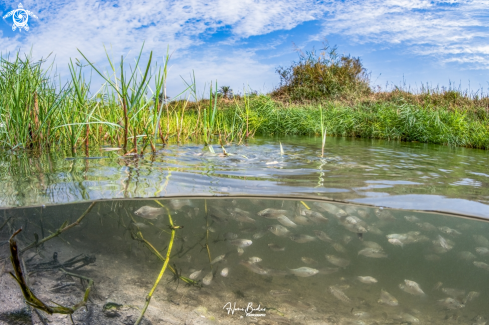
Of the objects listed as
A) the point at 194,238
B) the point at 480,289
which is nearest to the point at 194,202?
the point at 194,238

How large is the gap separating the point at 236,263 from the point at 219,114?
842 cm

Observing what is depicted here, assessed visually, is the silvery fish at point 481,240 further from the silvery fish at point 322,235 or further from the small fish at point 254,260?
the small fish at point 254,260

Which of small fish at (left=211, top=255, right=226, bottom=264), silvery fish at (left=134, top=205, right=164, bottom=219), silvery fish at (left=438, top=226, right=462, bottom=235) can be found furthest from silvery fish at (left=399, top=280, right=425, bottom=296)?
silvery fish at (left=134, top=205, right=164, bottom=219)

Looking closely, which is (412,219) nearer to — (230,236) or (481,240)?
(481,240)

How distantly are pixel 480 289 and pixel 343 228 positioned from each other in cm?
217

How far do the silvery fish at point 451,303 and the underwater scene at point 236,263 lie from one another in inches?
0.6

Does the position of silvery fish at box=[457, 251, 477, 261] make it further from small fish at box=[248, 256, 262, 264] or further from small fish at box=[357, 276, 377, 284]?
small fish at box=[248, 256, 262, 264]

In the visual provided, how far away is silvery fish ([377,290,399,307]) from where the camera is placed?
3459mm

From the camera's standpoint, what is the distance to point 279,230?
3812 mm

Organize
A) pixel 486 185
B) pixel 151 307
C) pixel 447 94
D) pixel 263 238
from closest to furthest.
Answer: pixel 151 307 → pixel 486 185 → pixel 263 238 → pixel 447 94

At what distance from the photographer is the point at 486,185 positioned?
3789 millimetres

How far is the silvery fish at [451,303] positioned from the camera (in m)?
3.72

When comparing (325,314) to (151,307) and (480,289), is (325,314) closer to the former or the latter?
(151,307)

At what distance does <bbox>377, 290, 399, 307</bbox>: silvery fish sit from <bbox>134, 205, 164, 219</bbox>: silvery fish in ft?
7.83
